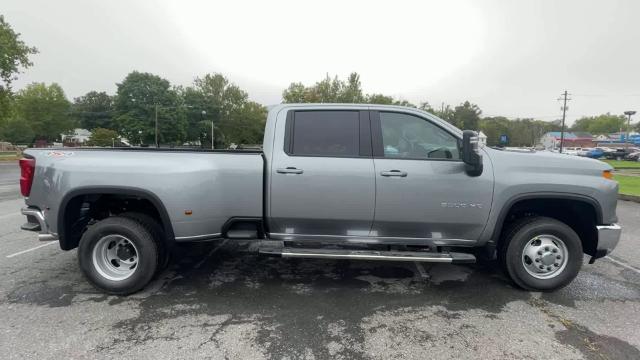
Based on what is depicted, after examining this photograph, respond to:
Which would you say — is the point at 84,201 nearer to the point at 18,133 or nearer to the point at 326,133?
the point at 326,133

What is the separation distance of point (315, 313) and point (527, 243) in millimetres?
2392

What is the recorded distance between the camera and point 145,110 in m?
61.2

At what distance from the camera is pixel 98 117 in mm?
79188

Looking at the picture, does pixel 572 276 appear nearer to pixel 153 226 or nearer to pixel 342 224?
pixel 342 224

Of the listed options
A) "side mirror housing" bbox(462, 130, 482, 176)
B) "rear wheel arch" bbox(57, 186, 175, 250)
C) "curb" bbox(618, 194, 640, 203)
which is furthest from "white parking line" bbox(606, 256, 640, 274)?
"curb" bbox(618, 194, 640, 203)

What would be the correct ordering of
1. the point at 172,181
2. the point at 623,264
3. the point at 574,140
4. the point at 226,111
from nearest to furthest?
the point at 172,181
the point at 623,264
the point at 226,111
the point at 574,140

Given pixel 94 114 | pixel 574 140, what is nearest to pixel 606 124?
pixel 574 140

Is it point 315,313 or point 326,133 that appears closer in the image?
point 315,313

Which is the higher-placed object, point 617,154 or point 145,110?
point 145,110

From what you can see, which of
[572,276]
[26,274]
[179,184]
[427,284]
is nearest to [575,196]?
[572,276]

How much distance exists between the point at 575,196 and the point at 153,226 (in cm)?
446

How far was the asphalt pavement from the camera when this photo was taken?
295 cm

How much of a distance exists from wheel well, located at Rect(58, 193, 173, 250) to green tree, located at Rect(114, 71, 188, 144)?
61.4m

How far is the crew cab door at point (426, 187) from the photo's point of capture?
12.4 ft
